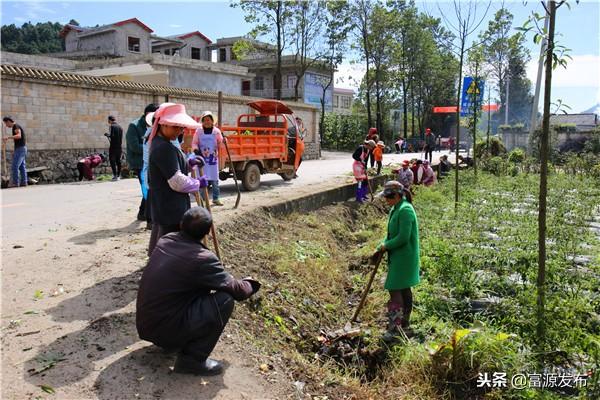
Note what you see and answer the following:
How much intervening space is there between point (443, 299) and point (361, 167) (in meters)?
6.17

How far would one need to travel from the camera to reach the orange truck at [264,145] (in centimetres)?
1059

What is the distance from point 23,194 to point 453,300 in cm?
893

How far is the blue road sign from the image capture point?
1229 centimetres

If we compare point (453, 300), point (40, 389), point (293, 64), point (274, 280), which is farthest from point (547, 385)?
point (293, 64)

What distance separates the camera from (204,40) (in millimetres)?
43500

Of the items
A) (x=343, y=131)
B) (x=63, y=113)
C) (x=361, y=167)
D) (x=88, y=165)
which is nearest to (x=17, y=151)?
(x=88, y=165)

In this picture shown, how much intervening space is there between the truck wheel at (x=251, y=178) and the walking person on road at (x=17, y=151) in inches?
217

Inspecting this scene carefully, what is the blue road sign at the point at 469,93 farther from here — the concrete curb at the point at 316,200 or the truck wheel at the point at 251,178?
the truck wheel at the point at 251,178

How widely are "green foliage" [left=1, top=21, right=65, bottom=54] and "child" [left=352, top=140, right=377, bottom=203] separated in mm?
52905

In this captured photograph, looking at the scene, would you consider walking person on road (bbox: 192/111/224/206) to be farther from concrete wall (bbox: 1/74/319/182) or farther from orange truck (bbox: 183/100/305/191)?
concrete wall (bbox: 1/74/319/182)

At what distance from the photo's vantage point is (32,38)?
58750 millimetres

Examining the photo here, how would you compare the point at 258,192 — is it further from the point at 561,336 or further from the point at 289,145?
the point at 561,336

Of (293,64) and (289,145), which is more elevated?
(293,64)

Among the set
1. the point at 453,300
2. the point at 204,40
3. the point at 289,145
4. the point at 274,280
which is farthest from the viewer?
the point at 204,40
